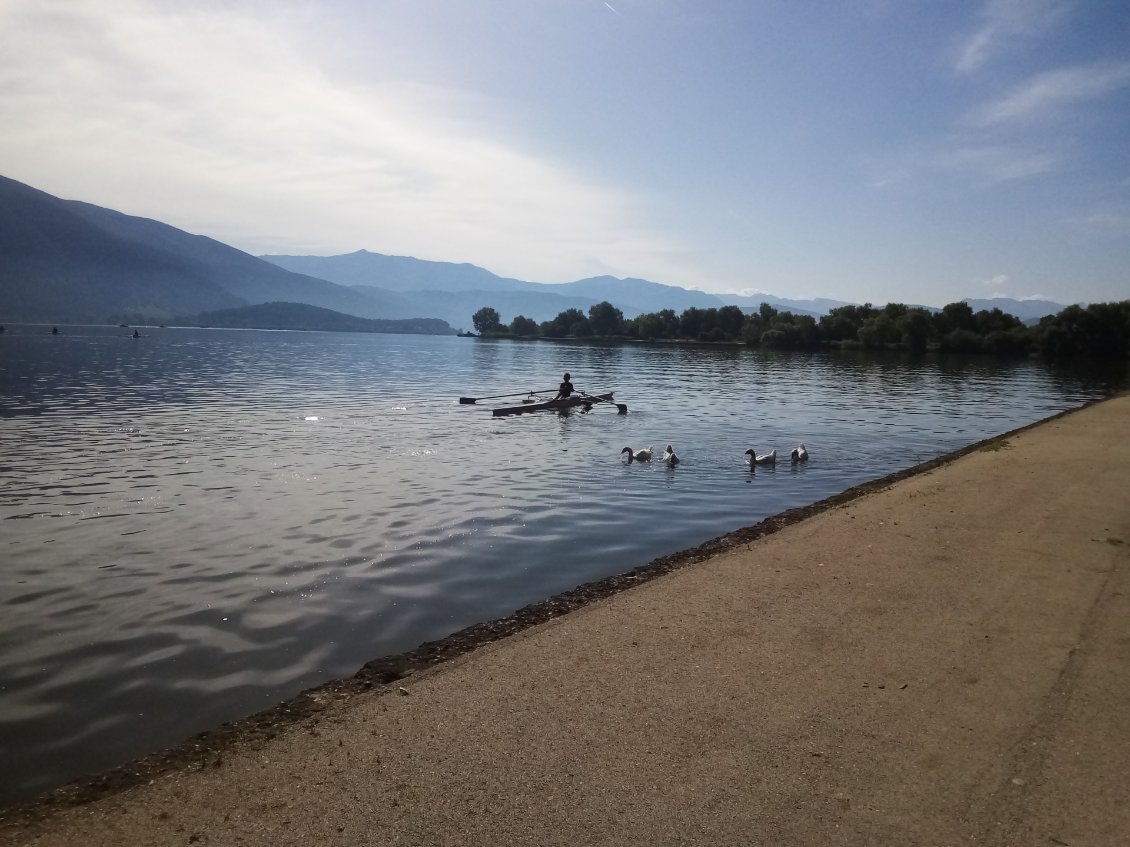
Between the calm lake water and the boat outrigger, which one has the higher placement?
the boat outrigger

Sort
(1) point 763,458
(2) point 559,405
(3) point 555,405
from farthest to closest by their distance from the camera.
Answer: (2) point 559,405, (3) point 555,405, (1) point 763,458

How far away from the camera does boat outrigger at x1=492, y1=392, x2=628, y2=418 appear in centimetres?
3888

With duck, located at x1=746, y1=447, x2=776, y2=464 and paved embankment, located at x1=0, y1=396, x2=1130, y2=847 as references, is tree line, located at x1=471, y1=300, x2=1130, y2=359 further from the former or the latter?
paved embankment, located at x1=0, y1=396, x2=1130, y2=847

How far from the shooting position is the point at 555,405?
136 ft

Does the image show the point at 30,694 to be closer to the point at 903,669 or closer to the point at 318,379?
the point at 903,669

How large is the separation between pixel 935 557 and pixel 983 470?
35.0 ft

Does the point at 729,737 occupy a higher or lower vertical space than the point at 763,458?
higher

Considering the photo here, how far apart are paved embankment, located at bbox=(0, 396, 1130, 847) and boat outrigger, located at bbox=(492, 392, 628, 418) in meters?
28.0

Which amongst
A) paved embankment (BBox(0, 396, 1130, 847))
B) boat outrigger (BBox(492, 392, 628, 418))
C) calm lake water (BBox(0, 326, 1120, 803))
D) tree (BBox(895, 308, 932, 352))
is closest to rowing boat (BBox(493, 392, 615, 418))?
boat outrigger (BBox(492, 392, 628, 418))

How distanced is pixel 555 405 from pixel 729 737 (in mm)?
35048

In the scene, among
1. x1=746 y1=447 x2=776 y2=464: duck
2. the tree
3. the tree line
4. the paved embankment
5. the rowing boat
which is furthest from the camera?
the tree

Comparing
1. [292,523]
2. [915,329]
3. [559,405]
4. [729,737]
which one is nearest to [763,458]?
[292,523]

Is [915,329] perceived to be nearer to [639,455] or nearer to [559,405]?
[559,405]

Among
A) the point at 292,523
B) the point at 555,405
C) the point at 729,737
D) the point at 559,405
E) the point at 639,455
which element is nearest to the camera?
the point at 729,737
